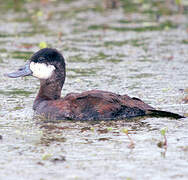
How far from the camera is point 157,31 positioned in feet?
48.6

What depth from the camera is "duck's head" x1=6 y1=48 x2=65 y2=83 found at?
865 cm

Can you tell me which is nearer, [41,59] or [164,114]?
[164,114]

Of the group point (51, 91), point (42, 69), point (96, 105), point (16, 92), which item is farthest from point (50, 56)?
point (16, 92)

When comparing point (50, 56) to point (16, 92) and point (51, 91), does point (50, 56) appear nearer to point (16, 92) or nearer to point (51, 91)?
point (51, 91)

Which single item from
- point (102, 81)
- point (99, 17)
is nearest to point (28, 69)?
point (102, 81)

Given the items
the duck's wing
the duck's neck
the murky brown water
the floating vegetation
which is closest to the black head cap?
the duck's neck

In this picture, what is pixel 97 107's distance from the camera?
789cm

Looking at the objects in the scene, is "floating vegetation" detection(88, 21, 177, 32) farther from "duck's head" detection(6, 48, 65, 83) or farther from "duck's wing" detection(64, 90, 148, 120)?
"duck's wing" detection(64, 90, 148, 120)

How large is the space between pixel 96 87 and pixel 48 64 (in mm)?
1564

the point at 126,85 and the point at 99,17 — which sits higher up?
the point at 99,17

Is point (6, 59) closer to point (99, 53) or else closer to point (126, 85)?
point (99, 53)

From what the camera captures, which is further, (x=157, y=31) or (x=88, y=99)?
(x=157, y=31)

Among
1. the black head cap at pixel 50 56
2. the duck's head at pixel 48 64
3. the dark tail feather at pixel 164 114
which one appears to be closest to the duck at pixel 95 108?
the dark tail feather at pixel 164 114

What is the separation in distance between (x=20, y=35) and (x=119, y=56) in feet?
10.3
